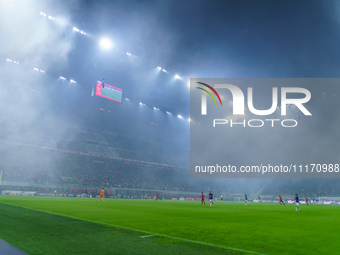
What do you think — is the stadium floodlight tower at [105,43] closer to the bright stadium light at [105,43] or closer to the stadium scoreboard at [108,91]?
the bright stadium light at [105,43]

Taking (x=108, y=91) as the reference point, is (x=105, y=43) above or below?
above

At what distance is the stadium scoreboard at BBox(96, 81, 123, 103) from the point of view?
4538cm

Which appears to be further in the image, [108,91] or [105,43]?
[108,91]

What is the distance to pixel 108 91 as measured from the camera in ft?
155

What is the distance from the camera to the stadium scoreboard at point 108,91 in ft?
149

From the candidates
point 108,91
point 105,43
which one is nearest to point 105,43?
point 105,43

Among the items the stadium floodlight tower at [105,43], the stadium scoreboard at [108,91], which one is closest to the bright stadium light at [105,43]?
the stadium floodlight tower at [105,43]

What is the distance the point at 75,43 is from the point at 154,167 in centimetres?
4211

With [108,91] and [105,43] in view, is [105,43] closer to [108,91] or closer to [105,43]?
[105,43]

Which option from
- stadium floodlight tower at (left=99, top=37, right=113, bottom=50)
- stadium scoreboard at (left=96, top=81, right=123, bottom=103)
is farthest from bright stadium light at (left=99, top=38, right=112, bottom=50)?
stadium scoreboard at (left=96, top=81, right=123, bottom=103)

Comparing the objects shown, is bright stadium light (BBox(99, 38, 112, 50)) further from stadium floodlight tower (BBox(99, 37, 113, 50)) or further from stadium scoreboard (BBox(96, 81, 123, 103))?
stadium scoreboard (BBox(96, 81, 123, 103))

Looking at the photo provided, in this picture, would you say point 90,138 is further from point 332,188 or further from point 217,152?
point 332,188

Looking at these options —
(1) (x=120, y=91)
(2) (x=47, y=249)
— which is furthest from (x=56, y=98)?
(2) (x=47, y=249)

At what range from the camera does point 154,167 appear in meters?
69.6
